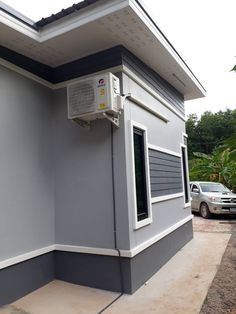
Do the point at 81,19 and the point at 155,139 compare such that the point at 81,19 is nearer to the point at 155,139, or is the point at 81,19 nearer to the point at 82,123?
the point at 82,123

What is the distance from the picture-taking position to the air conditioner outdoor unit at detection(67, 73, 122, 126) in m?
4.06

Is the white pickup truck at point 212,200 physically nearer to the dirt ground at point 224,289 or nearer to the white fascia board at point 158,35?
the dirt ground at point 224,289

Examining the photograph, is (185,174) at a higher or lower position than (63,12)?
lower

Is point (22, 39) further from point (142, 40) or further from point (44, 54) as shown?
point (142, 40)

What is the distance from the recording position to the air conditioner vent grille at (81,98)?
419 cm

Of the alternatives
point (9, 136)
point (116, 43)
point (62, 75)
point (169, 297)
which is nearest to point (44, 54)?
point (62, 75)

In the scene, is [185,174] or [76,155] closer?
[76,155]

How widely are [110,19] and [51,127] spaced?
2013 millimetres

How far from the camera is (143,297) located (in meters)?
3.93

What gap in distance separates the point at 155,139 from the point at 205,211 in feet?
23.5

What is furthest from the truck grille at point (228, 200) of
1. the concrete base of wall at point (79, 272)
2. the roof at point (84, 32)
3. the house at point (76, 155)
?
the roof at point (84, 32)

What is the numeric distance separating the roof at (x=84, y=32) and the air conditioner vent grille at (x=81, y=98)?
2.02 ft

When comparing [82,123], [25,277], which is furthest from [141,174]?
[25,277]

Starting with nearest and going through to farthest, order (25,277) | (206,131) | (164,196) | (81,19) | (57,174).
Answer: (81,19)
(25,277)
(57,174)
(164,196)
(206,131)
